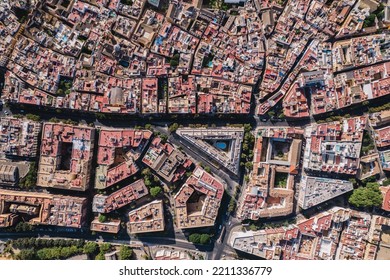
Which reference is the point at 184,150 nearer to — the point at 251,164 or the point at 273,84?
the point at 251,164

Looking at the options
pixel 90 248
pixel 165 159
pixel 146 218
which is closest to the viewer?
pixel 165 159

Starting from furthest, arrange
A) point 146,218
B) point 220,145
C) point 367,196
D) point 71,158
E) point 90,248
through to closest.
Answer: point 220,145, point 146,218, point 71,158, point 90,248, point 367,196

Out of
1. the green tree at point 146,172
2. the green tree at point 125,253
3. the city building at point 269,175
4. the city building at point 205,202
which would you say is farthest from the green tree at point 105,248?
the city building at point 269,175

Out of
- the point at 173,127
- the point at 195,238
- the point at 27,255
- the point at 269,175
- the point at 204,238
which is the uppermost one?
the point at 173,127

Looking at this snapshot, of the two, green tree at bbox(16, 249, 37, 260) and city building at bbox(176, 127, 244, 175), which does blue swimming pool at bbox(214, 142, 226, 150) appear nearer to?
city building at bbox(176, 127, 244, 175)

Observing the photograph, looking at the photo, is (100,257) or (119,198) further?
(119,198)

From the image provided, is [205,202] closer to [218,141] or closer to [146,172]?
[218,141]

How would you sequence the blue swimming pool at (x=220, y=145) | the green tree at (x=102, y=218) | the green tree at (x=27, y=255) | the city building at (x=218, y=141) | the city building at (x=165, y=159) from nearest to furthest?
the green tree at (x=27, y=255) → the city building at (x=165, y=159) → the city building at (x=218, y=141) → the green tree at (x=102, y=218) → the blue swimming pool at (x=220, y=145)

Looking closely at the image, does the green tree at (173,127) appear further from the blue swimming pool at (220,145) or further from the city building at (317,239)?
the city building at (317,239)

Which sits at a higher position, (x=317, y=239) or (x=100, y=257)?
(x=317, y=239)

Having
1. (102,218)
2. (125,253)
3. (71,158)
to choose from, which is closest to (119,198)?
(102,218)
